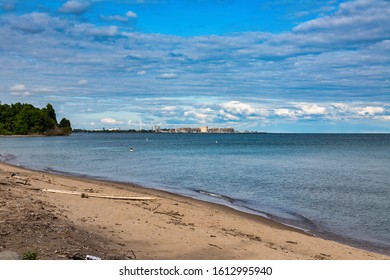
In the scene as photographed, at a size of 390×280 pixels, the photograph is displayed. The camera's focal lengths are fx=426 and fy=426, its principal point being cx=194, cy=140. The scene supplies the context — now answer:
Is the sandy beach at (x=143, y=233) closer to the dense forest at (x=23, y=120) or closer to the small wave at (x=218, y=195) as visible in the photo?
the small wave at (x=218, y=195)

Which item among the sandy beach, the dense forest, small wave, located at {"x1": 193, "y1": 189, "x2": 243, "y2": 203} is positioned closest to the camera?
the sandy beach

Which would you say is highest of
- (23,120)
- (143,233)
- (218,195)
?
(23,120)

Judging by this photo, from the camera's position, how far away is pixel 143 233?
35.3ft

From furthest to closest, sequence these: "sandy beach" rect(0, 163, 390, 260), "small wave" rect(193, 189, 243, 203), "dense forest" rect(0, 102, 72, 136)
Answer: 1. "dense forest" rect(0, 102, 72, 136)
2. "small wave" rect(193, 189, 243, 203)
3. "sandy beach" rect(0, 163, 390, 260)

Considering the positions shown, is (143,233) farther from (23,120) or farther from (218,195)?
(23,120)

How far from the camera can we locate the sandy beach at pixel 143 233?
7816mm

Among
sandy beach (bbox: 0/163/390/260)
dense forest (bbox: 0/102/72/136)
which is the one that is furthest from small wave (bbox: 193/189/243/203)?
dense forest (bbox: 0/102/72/136)

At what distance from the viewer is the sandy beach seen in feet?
25.6

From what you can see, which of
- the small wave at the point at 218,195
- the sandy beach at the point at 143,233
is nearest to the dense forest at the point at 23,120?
the small wave at the point at 218,195

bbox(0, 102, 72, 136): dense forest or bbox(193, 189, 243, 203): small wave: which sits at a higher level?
bbox(0, 102, 72, 136): dense forest

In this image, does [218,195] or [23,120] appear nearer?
[218,195]

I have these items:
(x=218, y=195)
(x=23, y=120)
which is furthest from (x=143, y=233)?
(x=23, y=120)

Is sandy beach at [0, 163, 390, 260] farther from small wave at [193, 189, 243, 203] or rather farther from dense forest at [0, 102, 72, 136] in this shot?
dense forest at [0, 102, 72, 136]

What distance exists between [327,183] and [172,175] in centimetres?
1154
